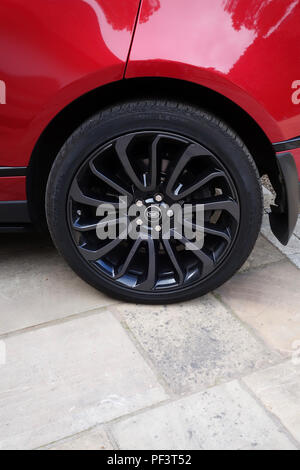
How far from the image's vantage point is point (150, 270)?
7.11 ft

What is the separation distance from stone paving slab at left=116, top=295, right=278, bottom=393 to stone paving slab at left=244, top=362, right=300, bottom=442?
51mm

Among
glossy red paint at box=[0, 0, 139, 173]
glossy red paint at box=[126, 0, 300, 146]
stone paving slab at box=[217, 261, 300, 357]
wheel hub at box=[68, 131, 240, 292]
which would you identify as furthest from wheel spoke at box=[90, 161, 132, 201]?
stone paving slab at box=[217, 261, 300, 357]

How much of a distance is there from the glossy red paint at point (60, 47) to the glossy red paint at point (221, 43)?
0.07m

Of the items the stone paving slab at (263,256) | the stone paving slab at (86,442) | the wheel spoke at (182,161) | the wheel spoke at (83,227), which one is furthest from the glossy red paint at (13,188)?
the stone paving slab at (263,256)

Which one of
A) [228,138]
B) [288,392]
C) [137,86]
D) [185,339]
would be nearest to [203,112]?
[228,138]

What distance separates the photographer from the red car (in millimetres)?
1775

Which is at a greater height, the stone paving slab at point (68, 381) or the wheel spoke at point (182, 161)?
the wheel spoke at point (182, 161)

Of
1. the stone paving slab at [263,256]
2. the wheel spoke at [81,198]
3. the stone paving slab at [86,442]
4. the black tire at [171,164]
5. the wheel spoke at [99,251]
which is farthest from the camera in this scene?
the stone paving slab at [263,256]

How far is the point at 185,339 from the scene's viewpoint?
2123 mm

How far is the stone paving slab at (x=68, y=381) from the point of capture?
177cm

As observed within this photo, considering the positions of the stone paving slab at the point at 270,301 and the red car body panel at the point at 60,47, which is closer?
the red car body panel at the point at 60,47

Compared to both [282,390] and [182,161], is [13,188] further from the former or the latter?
[282,390]

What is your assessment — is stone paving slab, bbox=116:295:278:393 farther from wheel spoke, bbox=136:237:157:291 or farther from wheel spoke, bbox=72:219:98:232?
wheel spoke, bbox=72:219:98:232

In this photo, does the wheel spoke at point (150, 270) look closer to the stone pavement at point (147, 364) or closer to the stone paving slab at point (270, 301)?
the stone pavement at point (147, 364)
